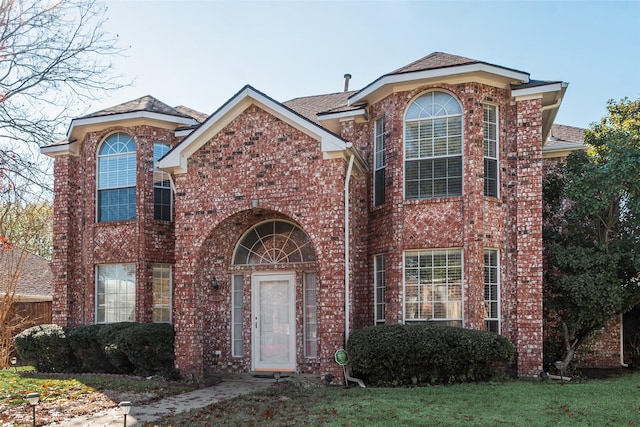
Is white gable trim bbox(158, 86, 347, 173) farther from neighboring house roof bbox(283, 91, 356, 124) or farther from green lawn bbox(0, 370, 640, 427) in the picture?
green lawn bbox(0, 370, 640, 427)

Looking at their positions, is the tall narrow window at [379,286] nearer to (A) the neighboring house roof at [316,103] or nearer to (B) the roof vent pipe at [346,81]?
(A) the neighboring house roof at [316,103]

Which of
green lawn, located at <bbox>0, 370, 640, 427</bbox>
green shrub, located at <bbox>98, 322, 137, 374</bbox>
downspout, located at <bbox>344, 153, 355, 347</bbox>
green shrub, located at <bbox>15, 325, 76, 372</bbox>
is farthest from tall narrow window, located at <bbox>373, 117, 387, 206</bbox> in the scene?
green shrub, located at <bbox>15, 325, 76, 372</bbox>

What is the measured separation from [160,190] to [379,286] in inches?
244

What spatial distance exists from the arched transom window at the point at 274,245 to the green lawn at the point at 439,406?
334cm

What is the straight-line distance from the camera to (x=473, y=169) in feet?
41.9

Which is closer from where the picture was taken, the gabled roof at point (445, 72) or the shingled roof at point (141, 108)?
the gabled roof at point (445, 72)

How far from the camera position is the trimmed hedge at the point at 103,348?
1373 cm

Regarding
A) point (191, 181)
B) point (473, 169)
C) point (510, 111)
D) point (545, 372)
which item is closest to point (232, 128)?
point (191, 181)

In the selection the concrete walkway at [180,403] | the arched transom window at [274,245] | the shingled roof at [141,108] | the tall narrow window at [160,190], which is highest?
the shingled roof at [141,108]

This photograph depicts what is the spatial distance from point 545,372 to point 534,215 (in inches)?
128

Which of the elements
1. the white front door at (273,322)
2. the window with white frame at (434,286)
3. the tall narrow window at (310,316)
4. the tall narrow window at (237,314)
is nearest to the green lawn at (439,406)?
the window with white frame at (434,286)

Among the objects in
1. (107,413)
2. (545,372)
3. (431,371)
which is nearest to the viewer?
(107,413)

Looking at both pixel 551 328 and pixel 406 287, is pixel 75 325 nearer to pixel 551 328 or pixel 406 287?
pixel 406 287

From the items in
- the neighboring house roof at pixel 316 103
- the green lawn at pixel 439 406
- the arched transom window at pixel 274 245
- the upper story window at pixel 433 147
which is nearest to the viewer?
the green lawn at pixel 439 406
